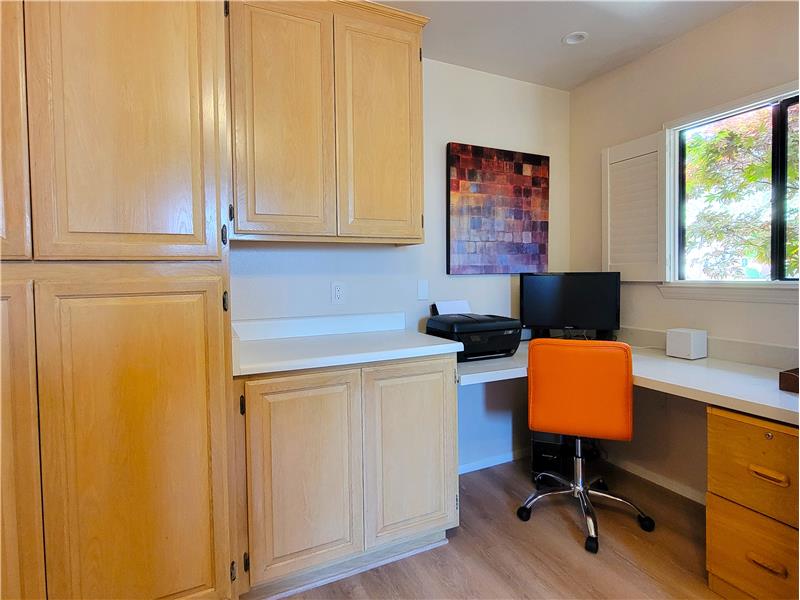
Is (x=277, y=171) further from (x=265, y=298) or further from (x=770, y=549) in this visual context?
(x=770, y=549)

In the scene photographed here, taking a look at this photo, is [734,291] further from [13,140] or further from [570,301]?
[13,140]

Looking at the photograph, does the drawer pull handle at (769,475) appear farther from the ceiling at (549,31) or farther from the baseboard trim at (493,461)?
the ceiling at (549,31)

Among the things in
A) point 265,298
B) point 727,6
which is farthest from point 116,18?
point 727,6

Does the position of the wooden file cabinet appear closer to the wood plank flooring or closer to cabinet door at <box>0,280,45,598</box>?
the wood plank flooring

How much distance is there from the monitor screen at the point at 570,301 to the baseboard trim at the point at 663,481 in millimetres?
896

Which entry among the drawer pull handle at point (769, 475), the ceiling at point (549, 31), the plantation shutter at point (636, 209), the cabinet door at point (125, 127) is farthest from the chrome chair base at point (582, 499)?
the ceiling at point (549, 31)

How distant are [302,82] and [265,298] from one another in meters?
1.00

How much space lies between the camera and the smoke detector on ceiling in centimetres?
225

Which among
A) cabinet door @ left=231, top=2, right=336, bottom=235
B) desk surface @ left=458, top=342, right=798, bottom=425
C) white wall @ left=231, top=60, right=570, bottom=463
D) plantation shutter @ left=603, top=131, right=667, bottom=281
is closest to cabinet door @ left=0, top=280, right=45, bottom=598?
cabinet door @ left=231, top=2, right=336, bottom=235

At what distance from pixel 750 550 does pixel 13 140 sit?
2719mm

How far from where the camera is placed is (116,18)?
129 cm

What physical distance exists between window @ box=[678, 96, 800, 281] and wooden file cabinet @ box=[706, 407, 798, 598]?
90 centimetres

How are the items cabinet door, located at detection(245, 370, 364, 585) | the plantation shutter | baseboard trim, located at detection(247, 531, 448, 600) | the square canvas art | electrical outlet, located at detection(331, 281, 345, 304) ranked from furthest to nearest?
the square canvas art < the plantation shutter < electrical outlet, located at detection(331, 281, 345, 304) < baseboard trim, located at detection(247, 531, 448, 600) < cabinet door, located at detection(245, 370, 364, 585)

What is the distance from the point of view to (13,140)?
3.87 feet
